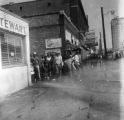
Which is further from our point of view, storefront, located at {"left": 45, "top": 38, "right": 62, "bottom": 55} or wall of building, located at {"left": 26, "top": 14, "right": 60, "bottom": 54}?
wall of building, located at {"left": 26, "top": 14, "right": 60, "bottom": 54}

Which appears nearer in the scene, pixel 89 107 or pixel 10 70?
pixel 89 107

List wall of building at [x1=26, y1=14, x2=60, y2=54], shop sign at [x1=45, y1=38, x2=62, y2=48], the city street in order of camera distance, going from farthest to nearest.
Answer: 1. wall of building at [x1=26, y1=14, x2=60, y2=54]
2. shop sign at [x1=45, y1=38, x2=62, y2=48]
3. the city street

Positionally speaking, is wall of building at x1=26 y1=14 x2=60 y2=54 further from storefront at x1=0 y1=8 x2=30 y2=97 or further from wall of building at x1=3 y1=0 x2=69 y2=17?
wall of building at x1=3 y1=0 x2=69 y2=17

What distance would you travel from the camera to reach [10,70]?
10.9 meters

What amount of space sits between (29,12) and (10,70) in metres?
29.5

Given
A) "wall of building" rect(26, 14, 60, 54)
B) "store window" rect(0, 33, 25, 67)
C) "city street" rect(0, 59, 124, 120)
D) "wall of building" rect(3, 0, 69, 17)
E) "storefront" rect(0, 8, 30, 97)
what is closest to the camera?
"city street" rect(0, 59, 124, 120)

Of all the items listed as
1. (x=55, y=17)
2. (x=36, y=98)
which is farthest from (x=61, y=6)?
(x=36, y=98)

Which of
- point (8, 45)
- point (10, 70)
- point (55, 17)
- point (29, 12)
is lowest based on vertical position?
point (10, 70)

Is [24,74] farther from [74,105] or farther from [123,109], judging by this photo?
[123,109]

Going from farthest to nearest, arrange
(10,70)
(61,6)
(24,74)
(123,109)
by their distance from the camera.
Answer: (61,6) → (24,74) → (10,70) → (123,109)

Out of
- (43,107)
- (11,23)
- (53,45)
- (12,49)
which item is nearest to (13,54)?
(12,49)

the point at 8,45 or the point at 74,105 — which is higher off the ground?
the point at 8,45

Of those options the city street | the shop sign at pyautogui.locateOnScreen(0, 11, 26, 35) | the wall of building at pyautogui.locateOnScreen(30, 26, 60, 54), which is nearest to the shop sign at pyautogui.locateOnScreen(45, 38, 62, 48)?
the wall of building at pyautogui.locateOnScreen(30, 26, 60, 54)

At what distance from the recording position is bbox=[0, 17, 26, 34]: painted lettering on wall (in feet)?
34.1
